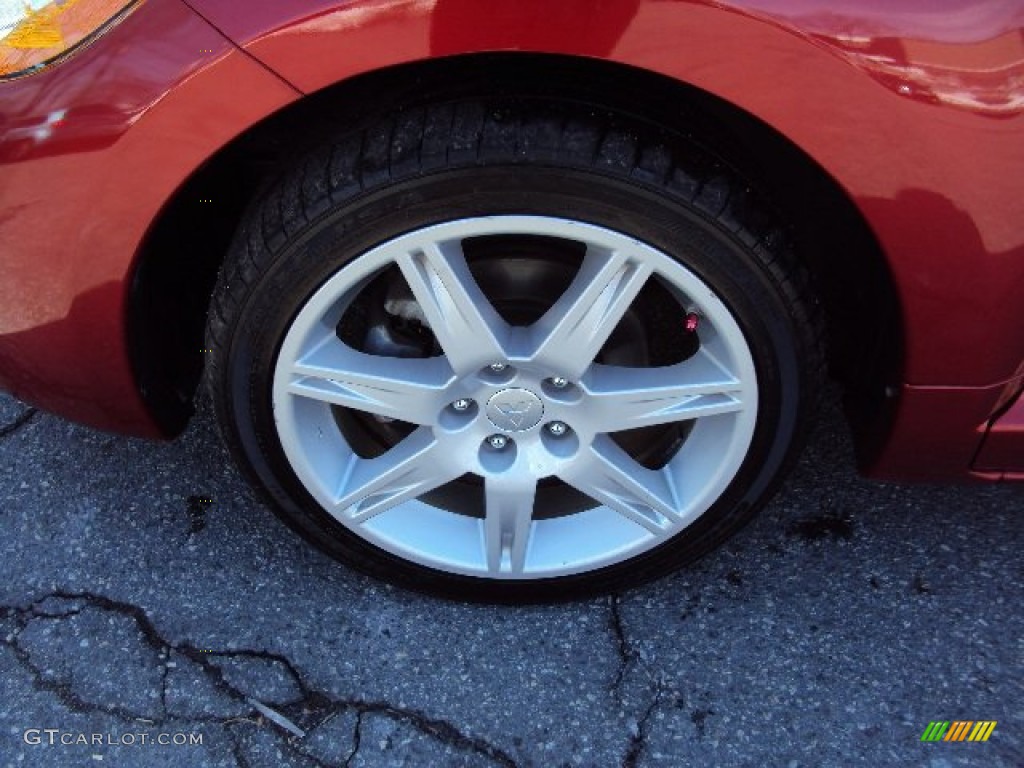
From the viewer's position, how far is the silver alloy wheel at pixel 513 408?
4.86 feet

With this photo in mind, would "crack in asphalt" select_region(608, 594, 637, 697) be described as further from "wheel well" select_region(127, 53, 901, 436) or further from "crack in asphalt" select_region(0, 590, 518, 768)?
"wheel well" select_region(127, 53, 901, 436)

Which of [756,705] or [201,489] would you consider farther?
[201,489]

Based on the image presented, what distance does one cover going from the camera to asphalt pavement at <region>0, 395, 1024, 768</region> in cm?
170

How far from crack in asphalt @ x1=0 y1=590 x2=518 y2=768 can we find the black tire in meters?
0.55

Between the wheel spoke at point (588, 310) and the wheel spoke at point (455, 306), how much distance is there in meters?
0.08

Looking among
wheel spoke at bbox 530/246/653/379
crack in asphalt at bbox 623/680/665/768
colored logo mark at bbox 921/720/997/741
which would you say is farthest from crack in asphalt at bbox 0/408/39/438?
colored logo mark at bbox 921/720/997/741

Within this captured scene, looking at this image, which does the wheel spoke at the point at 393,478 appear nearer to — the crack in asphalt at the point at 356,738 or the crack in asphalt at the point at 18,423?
the crack in asphalt at the point at 356,738

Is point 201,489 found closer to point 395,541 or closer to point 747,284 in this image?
point 395,541

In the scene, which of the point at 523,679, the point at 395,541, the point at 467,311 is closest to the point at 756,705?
the point at 523,679

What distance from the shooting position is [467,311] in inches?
60.1

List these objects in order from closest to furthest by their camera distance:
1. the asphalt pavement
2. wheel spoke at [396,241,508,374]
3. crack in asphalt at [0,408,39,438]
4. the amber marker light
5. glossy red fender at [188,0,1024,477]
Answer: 1. glossy red fender at [188,0,1024,477]
2. the amber marker light
3. wheel spoke at [396,241,508,374]
4. the asphalt pavement
5. crack in asphalt at [0,408,39,438]

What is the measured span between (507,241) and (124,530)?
102 centimetres

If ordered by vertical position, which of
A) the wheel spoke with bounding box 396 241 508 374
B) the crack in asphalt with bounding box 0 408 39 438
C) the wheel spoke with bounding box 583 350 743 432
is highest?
the wheel spoke with bounding box 396 241 508 374

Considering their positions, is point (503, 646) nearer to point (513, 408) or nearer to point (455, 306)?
point (513, 408)
